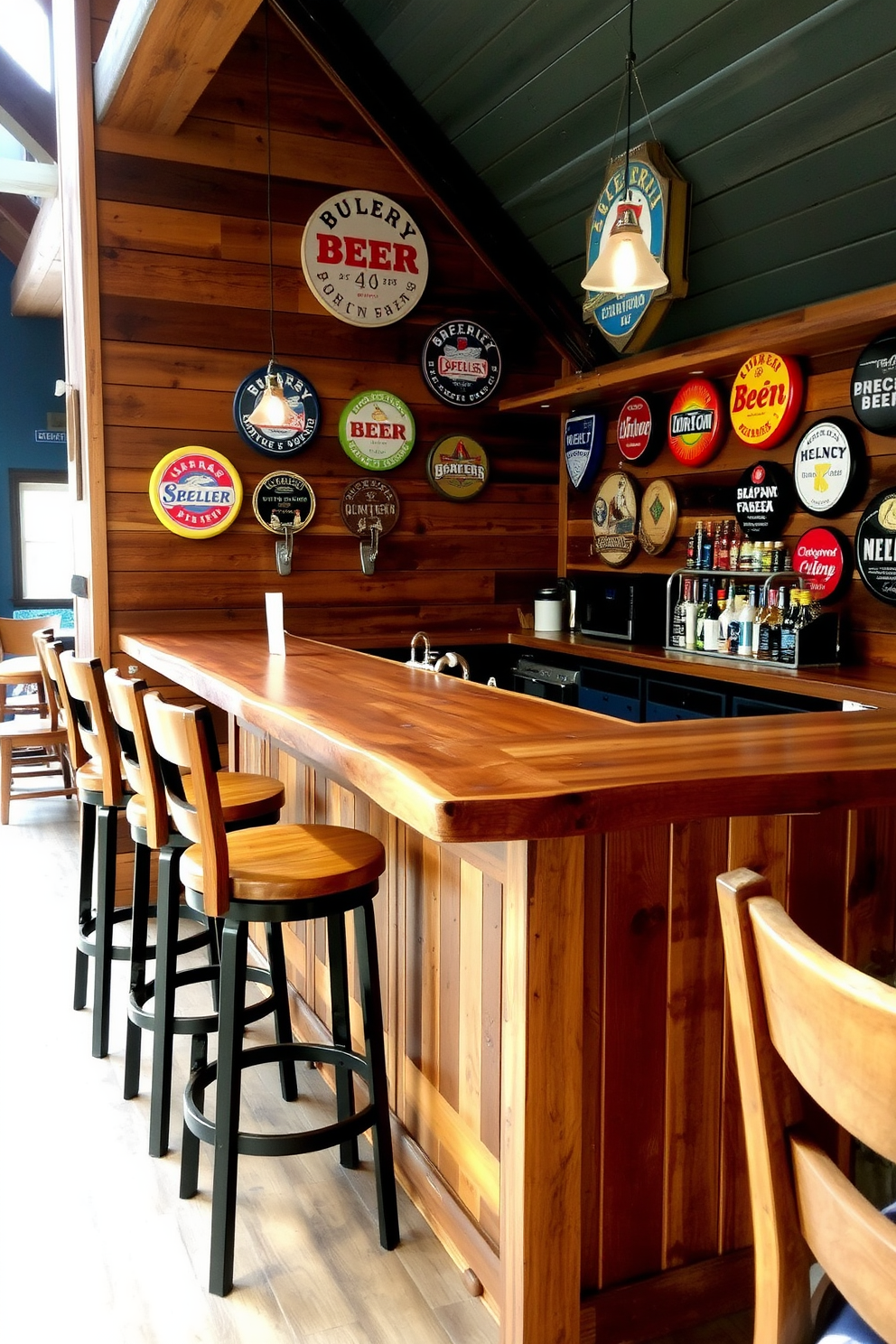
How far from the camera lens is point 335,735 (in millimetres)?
1910

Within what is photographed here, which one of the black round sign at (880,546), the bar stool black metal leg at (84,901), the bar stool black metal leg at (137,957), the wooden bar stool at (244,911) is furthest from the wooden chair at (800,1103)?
the black round sign at (880,546)

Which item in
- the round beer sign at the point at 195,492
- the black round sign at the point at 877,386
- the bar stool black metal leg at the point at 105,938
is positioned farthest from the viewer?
the round beer sign at the point at 195,492

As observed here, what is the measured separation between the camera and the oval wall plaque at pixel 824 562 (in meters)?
3.85

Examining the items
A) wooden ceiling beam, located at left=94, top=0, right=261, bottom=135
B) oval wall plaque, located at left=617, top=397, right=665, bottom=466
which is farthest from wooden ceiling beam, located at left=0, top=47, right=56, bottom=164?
oval wall plaque, located at left=617, top=397, right=665, bottom=466

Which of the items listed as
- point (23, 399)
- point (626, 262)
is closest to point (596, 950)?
point (626, 262)

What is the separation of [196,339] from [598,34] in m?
1.89

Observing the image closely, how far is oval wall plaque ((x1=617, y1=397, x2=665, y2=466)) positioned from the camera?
474cm

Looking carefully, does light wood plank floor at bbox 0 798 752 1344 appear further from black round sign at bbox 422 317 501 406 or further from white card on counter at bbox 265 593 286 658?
black round sign at bbox 422 317 501 406

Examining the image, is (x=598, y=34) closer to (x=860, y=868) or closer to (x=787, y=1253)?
(x=860, y=868)

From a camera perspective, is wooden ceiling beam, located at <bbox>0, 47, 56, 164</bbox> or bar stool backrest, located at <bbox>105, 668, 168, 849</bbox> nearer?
bar stool backrest, located at <bbox>105, 668, 168, 849</bbox>

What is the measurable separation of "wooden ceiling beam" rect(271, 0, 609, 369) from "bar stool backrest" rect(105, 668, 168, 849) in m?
3.18

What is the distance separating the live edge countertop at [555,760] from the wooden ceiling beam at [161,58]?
208 centimetres

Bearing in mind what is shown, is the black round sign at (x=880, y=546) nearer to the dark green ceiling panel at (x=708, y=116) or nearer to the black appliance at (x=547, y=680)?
the dark green ceiling panel at (x=708, y=116)

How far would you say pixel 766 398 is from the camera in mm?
4066
